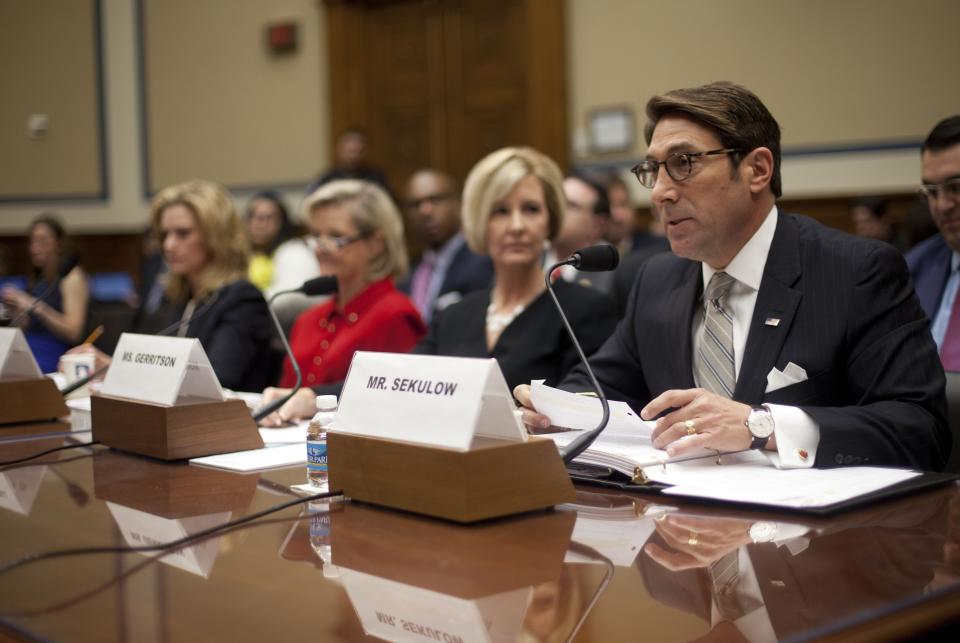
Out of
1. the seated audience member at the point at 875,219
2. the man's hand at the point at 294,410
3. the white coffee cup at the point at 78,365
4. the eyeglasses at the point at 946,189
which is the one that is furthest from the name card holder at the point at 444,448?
the seated audience member at the point at 875,219

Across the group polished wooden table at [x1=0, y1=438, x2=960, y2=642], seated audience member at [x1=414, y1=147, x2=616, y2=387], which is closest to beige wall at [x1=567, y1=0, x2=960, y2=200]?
seated audience member at [x1=414, y1=147, x2=616, y2=387]

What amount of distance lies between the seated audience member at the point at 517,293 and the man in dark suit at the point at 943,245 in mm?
975

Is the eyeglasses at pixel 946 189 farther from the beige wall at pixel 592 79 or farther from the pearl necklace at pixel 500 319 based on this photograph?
the beige wall at pixel 592 79

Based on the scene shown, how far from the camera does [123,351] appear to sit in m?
2.00

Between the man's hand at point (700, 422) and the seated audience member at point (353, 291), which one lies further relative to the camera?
the seated audience member at point (353, 291)

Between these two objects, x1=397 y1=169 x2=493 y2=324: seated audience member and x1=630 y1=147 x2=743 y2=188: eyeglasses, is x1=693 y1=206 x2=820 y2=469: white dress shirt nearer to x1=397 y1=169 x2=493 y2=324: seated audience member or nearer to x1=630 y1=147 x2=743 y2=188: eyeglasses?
x1=630 y1=147 x2=743 y2=188: eyeglasses

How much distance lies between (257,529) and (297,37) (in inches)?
269

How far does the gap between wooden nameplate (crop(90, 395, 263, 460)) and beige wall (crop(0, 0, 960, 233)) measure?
4.33 metres

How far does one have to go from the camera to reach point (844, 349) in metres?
1.72

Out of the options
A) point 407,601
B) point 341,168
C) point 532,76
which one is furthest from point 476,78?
point 407,601

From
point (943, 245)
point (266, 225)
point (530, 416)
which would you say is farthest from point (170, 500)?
point (266, 225)

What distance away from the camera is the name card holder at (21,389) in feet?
7.63

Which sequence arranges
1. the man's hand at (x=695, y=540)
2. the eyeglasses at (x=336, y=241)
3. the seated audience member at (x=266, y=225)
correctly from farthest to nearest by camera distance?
the seated audience member at (x=266, y=225) < the eyeglasses at (x=336, y=241) < the man's hand at (x=695, y=540)

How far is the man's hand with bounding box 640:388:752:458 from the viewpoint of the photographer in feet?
4.93
